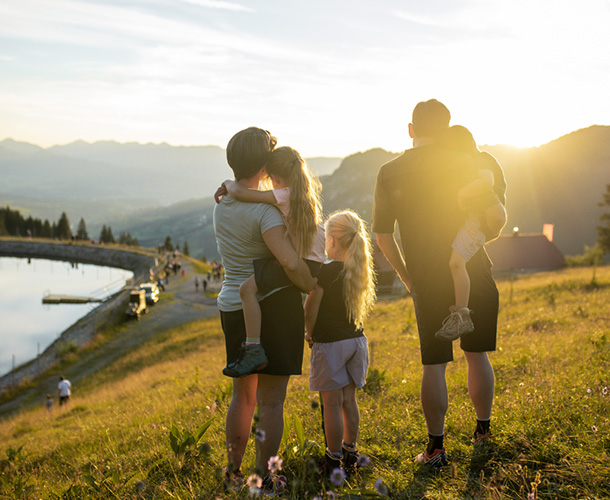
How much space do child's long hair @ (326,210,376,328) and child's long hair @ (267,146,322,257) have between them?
0.51 meters

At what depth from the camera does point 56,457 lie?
257 inches

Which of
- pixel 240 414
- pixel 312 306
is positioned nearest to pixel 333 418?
pixel 240 414

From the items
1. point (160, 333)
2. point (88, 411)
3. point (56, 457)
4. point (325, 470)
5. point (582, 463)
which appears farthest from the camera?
point (160, 333)

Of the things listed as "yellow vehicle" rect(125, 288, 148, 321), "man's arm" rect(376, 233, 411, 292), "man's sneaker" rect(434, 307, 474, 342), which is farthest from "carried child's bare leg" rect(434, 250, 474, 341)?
"yellow vehicle" rect(125, 288, 148, 321)

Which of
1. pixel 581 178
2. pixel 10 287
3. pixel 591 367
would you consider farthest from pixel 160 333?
pixel 581 178

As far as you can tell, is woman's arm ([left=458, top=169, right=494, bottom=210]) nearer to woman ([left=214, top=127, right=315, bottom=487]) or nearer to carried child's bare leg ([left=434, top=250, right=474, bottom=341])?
carried child's bare leg ([left=434, top=250, right=474, bottom=341])

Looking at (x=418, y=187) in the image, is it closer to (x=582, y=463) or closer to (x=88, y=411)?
(x=582, y=463)

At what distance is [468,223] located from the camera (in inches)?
125

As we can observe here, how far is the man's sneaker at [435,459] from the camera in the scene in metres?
3.04

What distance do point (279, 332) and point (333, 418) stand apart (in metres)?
0.79

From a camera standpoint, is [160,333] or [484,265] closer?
[484,265]

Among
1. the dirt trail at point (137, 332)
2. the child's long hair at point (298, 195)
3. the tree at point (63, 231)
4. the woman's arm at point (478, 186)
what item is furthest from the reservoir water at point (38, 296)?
the woman's arm at point (478, 186)

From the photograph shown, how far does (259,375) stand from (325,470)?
2.73ft

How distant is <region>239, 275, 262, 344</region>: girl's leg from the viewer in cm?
280
